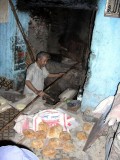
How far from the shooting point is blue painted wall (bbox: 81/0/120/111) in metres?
4.40

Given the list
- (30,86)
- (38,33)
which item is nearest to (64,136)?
(30,86)

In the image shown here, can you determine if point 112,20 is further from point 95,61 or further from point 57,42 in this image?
point 57,42

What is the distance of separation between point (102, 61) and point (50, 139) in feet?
6.20

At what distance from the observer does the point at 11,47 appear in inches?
301

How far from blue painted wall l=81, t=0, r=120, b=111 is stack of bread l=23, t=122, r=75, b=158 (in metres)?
1.08

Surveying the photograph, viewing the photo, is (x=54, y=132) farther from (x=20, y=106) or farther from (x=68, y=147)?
(x=20, y=106)

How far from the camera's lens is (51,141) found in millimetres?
4391

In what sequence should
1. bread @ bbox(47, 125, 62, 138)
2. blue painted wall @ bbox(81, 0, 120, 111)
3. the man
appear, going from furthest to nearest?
the man
bread @ bbox(47, 125, 62, 138)
blue painted wall @ bbox(81, 0, 120, 111)

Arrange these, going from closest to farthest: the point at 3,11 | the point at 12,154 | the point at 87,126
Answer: the point at 12,154 → the point at 87,126 → the point at 3,11

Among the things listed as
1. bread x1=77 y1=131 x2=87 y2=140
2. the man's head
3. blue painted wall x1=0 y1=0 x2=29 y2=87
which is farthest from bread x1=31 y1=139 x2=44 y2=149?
blue painted wall x1=0 y1=0 x2=29 y2=87

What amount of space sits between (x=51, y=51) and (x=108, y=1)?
483 centimetres

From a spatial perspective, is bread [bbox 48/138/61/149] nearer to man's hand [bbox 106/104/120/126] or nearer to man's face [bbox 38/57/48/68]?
man's hand [bbox 106/104/120/126]

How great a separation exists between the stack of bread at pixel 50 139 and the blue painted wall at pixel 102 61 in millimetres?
1077

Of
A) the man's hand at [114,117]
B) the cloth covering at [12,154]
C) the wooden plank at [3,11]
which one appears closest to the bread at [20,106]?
the man's hand at [114,117]
